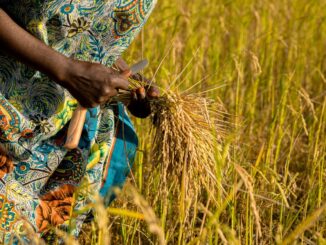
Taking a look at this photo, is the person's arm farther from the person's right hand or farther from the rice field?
the rice field

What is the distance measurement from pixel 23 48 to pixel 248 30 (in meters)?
2.10

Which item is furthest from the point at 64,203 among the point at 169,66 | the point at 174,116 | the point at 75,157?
the point at 169,66

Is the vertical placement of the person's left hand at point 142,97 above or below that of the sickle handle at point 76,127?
above

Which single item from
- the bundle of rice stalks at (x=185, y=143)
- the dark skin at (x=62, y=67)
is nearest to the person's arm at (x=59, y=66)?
the dark skin at (x=62, y=67)

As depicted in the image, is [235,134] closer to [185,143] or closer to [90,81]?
[185,143]

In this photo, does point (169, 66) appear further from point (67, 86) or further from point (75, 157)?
point (67, 86)

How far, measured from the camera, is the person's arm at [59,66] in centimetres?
179

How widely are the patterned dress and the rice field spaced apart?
0.45 ft

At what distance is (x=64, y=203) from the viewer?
212 centimetres

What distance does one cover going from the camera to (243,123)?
273 cm

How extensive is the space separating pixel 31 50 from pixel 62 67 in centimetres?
8

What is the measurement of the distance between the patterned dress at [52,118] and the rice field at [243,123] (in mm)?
137

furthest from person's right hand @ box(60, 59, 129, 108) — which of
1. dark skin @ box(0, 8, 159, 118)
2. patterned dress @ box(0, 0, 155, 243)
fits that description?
patterned dress @ box(0, 0, 155, 243)

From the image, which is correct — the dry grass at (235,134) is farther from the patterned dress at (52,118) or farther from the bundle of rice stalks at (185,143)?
the patterned dress at (52,118)
